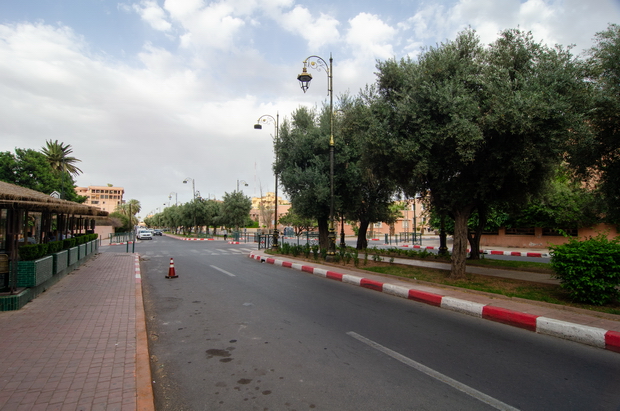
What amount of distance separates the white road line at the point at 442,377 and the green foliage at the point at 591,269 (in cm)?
454

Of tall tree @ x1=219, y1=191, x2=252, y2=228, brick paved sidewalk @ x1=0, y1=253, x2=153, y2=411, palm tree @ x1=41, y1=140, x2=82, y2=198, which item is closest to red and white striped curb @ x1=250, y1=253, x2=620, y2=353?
brick paved sidewalk @ x1=0, y1=253, x2=153, y2=411

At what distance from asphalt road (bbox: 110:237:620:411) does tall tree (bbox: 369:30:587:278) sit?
13.1 ft

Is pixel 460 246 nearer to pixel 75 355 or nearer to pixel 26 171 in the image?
pixel 75 355

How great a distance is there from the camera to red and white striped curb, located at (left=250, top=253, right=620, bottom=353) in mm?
5320

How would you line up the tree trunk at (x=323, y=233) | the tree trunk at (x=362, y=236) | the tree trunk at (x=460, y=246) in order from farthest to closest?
the tree trunk at (x=362, y=236), the tree trunk at (x=323, y=233), the tree trunk at (x=460, y=246)

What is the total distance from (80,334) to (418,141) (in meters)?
8.32

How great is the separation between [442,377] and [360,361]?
987mm

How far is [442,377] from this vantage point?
4031 millimetres

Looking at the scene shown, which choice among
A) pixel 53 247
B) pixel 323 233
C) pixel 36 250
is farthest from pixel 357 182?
pixel 36 250

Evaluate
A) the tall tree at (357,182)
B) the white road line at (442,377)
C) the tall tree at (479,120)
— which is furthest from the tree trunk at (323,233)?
the white road line at (442,377)

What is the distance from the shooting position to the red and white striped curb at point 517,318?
532 centimetres

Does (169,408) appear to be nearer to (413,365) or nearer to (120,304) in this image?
(413,365)

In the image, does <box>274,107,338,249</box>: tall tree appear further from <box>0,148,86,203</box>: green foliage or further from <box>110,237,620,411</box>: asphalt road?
<box>0,148,86,203</box>: green foliage

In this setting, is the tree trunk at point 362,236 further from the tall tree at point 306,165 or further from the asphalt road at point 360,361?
the asphalt road at point 360,361
